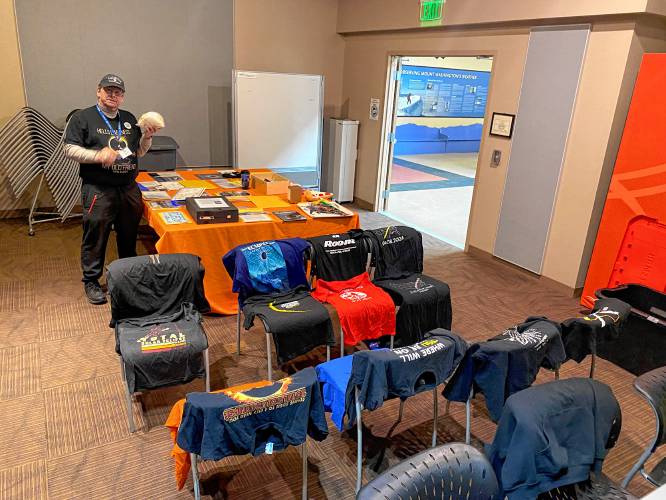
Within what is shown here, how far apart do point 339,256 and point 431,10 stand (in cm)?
363

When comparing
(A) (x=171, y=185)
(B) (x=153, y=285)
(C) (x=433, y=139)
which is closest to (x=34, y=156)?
(A) (x=171, y=185)

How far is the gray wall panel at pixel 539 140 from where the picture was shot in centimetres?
441

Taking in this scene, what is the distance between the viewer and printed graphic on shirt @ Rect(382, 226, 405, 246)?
11.4 ft

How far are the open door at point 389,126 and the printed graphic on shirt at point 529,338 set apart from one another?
4.77m

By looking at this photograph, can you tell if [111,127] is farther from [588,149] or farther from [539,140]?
[588,149]

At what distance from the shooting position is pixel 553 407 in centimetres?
165

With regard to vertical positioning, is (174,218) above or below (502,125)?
below

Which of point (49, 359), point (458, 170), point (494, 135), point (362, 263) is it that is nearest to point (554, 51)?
point (494, 135)

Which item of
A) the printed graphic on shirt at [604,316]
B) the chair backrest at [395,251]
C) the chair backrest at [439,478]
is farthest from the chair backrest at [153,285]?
the printed graphic on shirt at [604,316]

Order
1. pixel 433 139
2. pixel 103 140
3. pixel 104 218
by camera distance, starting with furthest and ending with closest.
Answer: pixel 433 139
pixel 104 218
pixel 103 140

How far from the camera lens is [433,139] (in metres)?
13.3

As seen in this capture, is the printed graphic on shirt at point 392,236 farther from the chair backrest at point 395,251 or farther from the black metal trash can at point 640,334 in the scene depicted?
the black metal trash can at point 640,334

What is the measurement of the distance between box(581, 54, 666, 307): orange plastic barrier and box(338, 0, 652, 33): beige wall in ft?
1.55

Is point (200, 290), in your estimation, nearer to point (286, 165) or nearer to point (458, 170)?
point (286, 165)
